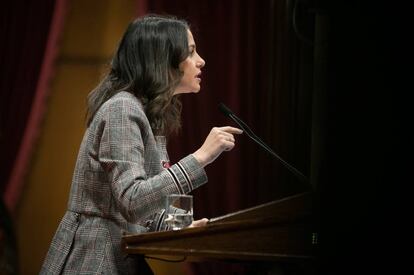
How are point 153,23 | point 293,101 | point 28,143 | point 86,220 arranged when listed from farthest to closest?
point 28,143, point 293,101, point 153,23, point 86,220

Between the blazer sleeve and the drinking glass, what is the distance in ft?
0.06

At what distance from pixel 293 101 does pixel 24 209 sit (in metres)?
1.61

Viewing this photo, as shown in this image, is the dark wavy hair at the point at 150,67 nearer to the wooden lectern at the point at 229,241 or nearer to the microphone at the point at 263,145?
the microphone at the point at 263,145

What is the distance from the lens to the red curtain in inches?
132

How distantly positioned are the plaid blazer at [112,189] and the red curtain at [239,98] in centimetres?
161

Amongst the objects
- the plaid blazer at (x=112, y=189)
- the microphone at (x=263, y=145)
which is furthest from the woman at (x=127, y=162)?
the microphone at (x=263, y=145)

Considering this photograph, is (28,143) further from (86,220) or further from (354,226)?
(354,226)

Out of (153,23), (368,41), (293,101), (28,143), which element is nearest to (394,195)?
(368,41)

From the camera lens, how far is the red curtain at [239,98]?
334 cm

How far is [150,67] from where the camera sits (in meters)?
1.91

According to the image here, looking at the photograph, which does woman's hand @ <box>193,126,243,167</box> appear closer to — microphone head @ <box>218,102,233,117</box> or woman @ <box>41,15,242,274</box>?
woman @ <box>41,15,242,274</box>

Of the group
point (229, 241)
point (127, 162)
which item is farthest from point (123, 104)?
point (229, 241)

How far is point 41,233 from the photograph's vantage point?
12.2 feet

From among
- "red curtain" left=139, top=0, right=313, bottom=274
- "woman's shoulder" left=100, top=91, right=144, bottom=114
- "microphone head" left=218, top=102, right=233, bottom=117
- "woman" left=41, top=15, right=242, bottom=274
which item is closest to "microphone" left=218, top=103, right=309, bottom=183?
"microphone head" left=218, top=102, right=233, bottom=117
